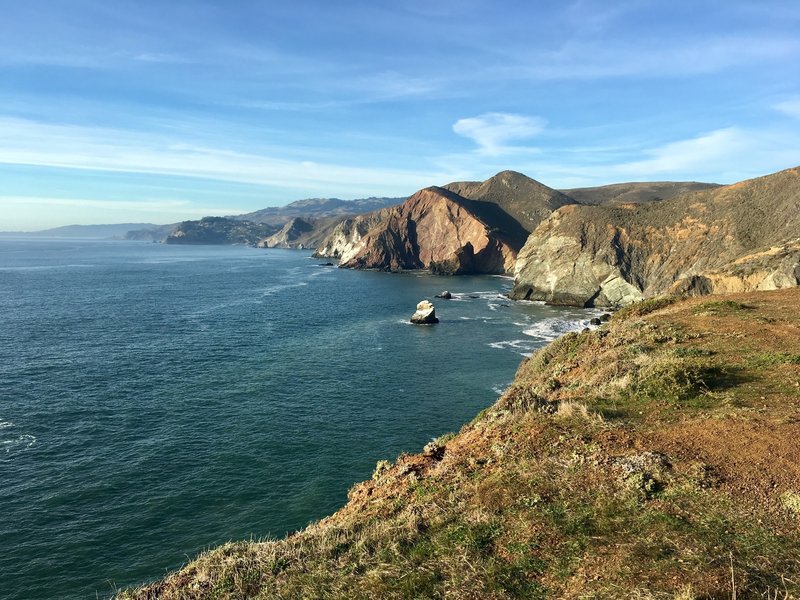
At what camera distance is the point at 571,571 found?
1019 cm

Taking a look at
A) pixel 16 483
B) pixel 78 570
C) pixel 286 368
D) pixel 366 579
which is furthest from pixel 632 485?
pixel 286 368

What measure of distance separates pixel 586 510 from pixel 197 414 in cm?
3573

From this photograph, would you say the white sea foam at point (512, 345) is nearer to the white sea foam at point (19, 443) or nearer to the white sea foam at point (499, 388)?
the white sea foam at point (499, 388)

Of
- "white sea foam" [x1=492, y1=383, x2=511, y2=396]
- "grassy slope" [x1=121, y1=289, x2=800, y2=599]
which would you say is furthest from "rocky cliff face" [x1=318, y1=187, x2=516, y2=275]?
"grassy slope" [x1=121, y1=289, x2=800, y2=599]

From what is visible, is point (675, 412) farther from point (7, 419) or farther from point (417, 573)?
point (7, 419)

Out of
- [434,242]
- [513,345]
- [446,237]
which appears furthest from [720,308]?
[434,242]

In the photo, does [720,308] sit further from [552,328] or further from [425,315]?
[425,315]

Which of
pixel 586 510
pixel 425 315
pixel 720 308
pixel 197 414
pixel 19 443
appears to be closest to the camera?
pixel 586 510

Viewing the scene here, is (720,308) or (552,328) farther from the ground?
(720,308)

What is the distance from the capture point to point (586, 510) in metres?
12.3

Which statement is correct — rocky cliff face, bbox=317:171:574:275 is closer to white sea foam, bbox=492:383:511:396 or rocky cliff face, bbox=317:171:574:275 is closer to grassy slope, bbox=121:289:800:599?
white sea foam, bbox=492:383:511:396

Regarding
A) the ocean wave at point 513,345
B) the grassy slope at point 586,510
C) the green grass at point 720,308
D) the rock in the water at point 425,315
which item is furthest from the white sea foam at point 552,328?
the grassy slope at point 586,510

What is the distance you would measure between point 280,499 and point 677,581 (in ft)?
78.8

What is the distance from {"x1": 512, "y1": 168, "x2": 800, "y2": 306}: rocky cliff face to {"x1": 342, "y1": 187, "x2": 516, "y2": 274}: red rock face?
4580 cm
